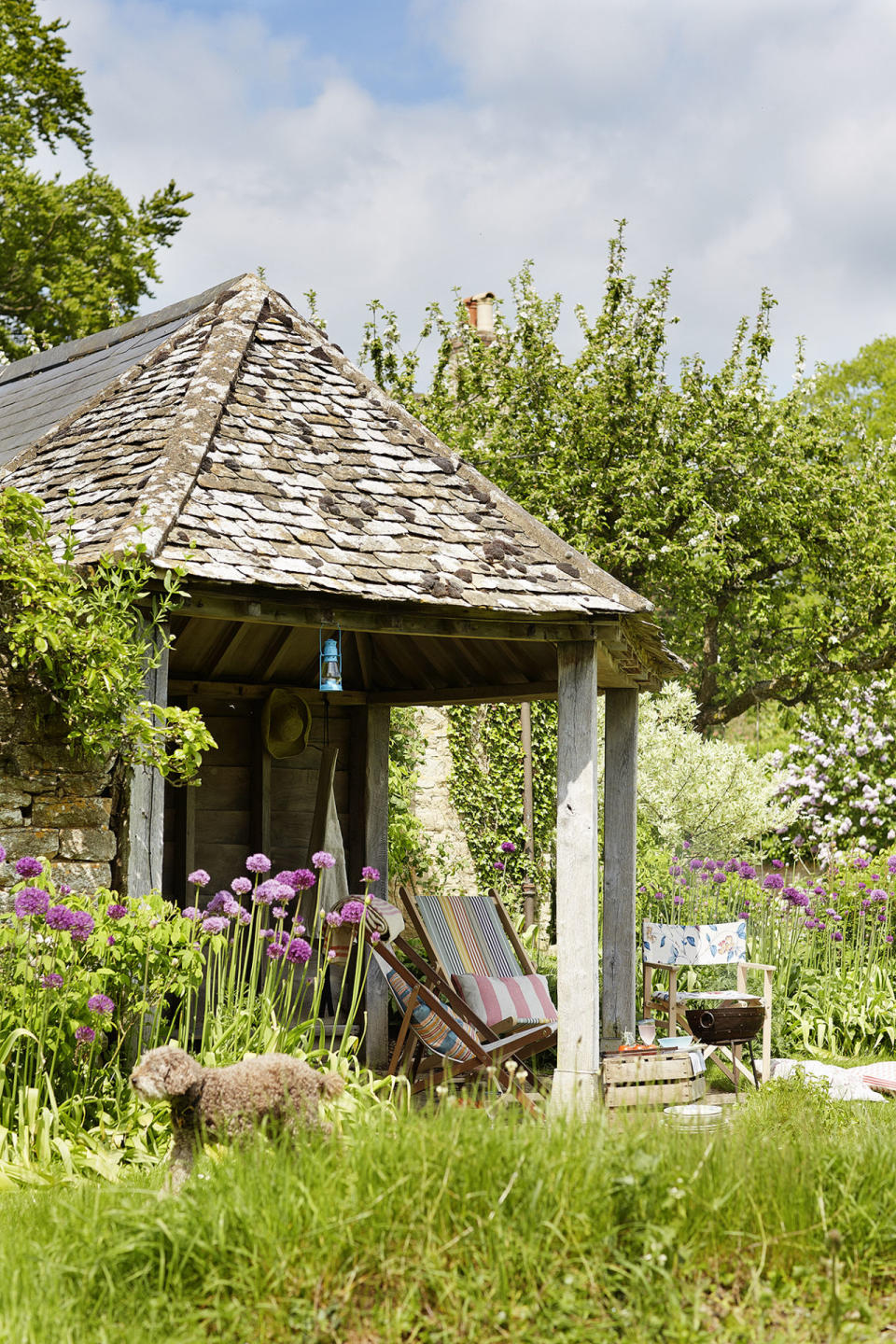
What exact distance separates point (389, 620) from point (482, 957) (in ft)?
9.16

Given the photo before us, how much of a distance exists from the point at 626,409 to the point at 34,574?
37.7ft

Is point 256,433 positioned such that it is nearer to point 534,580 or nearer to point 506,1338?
point 534,580

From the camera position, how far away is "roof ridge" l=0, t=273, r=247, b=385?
788cm

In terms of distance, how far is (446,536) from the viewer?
20.1ft

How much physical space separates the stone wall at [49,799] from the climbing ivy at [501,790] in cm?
739

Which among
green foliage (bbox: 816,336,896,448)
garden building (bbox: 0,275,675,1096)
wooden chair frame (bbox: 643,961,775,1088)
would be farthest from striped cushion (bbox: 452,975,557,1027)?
green foliage (bbox: 816,336,896,448)

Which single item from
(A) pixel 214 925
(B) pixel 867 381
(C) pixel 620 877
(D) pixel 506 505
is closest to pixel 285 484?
(D) pixel 506 505

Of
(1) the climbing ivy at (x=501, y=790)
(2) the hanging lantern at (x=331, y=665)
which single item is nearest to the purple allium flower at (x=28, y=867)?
(2) the hanging lantern at (x=331, y=665)

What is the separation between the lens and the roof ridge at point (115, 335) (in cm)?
788

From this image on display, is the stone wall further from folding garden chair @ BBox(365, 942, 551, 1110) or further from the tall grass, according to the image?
the tall grass

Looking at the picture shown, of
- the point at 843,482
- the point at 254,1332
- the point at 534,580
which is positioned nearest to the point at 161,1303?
the point at 254,1332

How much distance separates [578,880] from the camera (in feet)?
19.7

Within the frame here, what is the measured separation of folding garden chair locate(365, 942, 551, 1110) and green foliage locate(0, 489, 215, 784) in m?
1.71

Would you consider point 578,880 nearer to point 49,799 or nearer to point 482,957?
point 482,957
